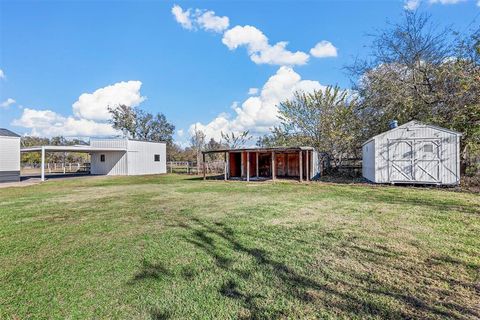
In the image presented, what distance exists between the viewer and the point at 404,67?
47.3 feet

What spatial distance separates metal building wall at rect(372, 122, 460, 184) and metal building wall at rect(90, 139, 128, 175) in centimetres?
1893

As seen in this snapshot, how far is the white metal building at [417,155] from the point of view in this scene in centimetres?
1113

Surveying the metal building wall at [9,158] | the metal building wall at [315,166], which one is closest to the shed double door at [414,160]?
the metal building wall at [315,166]

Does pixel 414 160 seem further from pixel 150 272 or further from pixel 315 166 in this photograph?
pixel 150 272

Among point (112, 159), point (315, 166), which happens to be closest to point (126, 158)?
point (112, 159)

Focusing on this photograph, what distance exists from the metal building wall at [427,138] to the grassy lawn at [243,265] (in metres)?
5.80

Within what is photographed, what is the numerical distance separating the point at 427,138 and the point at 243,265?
38.7 feet

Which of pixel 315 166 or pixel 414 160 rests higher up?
pixel 414 160

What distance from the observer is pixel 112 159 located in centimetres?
2259

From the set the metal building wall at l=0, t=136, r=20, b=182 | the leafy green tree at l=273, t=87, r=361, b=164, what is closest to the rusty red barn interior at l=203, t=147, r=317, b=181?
the leafy green tree at l=273, t=87, r=361, b=164

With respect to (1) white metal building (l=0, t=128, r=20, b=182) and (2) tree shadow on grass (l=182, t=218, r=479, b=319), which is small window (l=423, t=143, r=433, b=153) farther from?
(1) white metal building (l=0, t=128, r=20, b=182)

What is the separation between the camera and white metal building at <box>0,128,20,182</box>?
54.4 ft

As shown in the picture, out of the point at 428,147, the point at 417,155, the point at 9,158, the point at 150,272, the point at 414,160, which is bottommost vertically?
the point at 150,272

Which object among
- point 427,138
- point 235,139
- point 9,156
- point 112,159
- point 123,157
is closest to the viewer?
point 427,138
